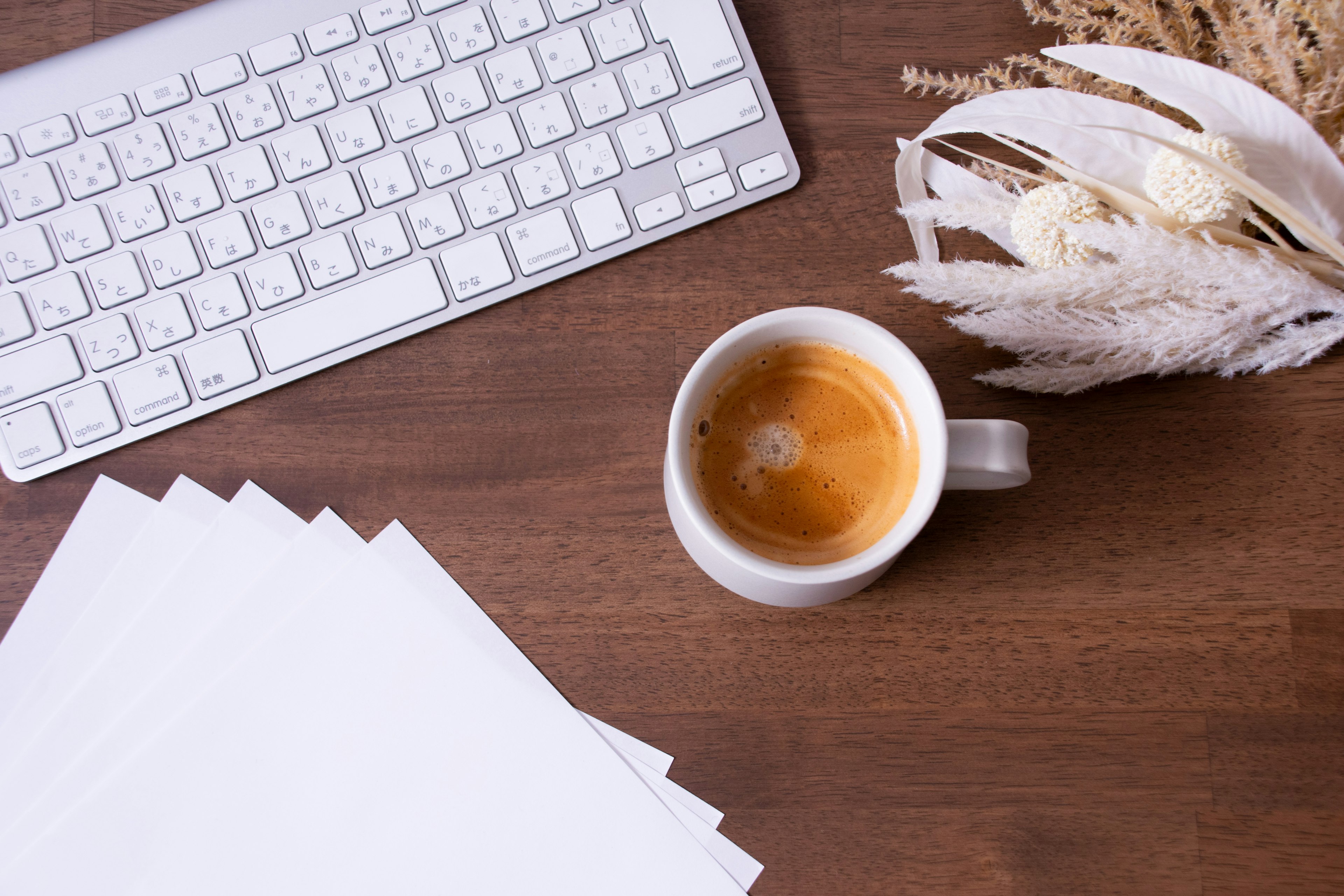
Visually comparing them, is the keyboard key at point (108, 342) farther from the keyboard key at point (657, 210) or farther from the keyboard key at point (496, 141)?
the keyboard key at point (657, 210)

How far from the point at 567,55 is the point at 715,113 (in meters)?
0.13

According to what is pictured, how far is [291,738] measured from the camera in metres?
0.67

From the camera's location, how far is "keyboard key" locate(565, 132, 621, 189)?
68 cm

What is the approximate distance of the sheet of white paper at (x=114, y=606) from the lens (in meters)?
0.68

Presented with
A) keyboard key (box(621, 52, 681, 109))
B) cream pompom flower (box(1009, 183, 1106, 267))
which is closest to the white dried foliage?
cream pompom flower (box(1009, 183, 1106, 267))

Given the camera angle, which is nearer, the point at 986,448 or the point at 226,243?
the point at 986,448

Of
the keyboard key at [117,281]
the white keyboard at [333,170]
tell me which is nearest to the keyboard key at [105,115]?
the white keyboard at [333,170]

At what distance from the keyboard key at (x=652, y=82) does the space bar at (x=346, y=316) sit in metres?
0.22

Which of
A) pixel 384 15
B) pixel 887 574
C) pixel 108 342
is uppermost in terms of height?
pixel 384 15

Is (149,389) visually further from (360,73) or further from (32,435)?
(360,73)

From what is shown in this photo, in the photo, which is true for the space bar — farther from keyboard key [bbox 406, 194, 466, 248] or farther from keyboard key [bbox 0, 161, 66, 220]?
keyboard key [bbox 0, 161, 66, 220]

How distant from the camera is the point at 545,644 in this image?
0.67 meters

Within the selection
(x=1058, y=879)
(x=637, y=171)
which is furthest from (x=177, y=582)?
(x=1058, y=879)

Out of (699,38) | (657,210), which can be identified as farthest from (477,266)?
(699,38)
